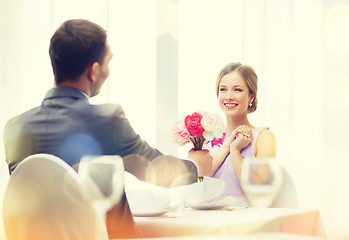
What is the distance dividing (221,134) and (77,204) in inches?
32.0

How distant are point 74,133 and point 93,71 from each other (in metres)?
0.25

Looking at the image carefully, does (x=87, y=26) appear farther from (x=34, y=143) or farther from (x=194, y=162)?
(x=194, y=162)

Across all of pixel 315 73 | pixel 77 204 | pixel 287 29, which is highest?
pixel 287 29

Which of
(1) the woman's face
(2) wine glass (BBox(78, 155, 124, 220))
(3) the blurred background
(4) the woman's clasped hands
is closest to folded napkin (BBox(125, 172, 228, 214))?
(2) wine glass (BBox(78, 155, 124, 220))

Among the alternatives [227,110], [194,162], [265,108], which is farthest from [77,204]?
[265,108]

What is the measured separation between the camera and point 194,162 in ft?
5.30

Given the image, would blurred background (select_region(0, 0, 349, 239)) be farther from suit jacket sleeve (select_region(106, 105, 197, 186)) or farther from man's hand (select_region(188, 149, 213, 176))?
suit jacket sleeve (select_region(106, 105, 197, 186))

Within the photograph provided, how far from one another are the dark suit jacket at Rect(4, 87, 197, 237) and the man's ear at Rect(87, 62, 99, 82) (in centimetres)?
8

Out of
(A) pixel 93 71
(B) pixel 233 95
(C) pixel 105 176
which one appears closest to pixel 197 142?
(A) pixel 93 71

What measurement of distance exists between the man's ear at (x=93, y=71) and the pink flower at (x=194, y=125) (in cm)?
39

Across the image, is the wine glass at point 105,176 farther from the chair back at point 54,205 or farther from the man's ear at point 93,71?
the man's ear at point 93,71

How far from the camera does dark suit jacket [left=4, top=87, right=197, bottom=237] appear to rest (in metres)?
1.40

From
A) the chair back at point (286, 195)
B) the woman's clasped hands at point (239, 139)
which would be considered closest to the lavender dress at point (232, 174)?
the woman's clasped hands at point (239, 139)

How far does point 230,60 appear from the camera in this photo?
343 cm
